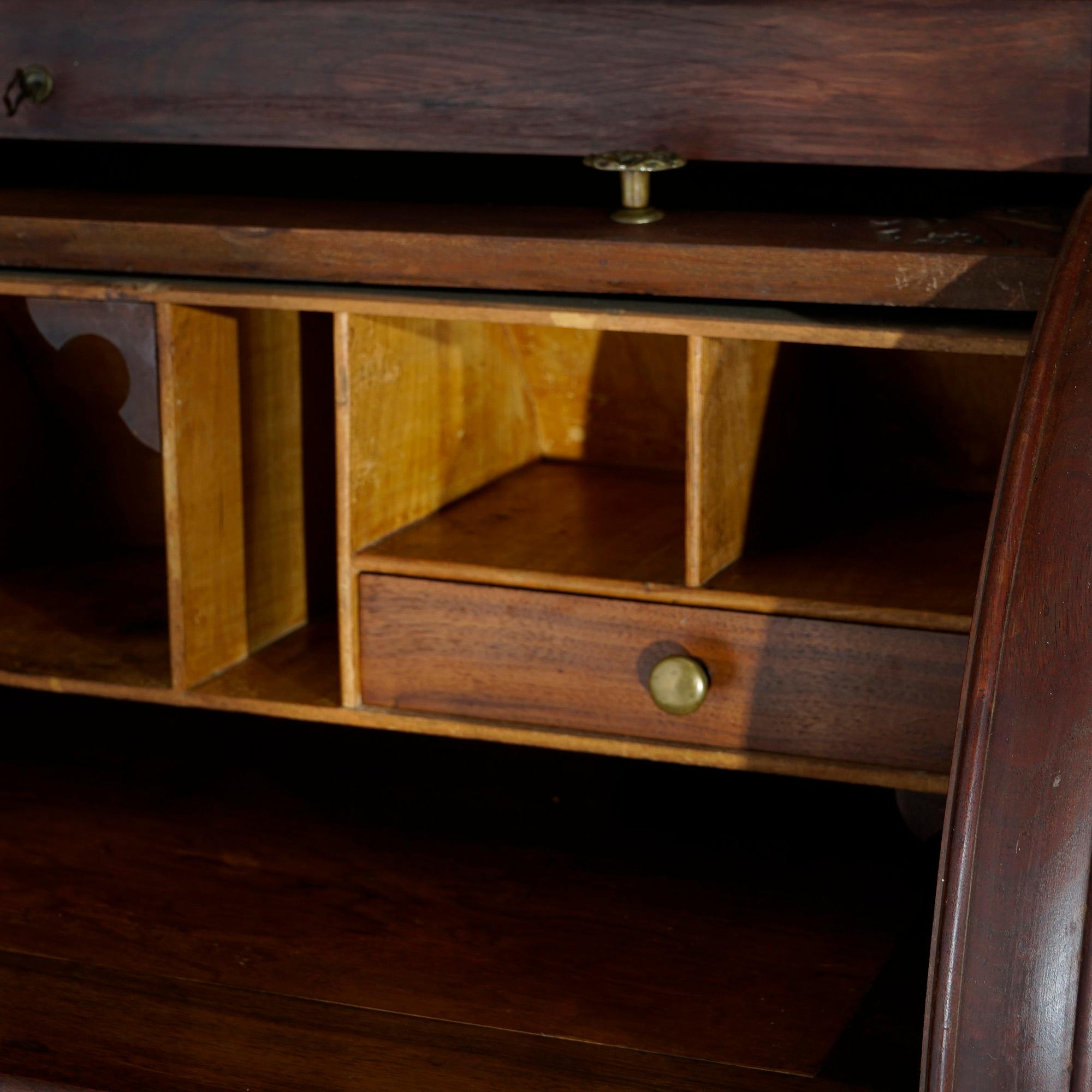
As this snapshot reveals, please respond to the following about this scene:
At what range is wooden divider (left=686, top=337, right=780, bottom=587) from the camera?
0.95 m

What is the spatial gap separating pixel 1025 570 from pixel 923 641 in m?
0.26

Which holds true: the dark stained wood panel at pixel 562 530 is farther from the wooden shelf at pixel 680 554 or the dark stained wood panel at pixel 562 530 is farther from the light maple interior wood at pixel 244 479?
the light maple interior wood at pixel 244 479

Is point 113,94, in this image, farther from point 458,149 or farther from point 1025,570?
point 1025,570

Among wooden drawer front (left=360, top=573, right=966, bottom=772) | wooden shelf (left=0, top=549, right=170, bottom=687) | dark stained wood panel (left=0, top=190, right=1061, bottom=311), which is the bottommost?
wooden shelf (left=0, top=549, right=170, bottom=687)

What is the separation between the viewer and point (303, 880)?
109cm

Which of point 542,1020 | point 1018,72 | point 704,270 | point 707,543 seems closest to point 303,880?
point 542,1020

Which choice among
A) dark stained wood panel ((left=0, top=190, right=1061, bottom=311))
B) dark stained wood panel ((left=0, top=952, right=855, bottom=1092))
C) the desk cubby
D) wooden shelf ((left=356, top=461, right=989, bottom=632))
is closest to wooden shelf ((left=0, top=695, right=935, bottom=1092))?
dark stained wood panel ((left=0, top=952, right=855, bottom=1092))

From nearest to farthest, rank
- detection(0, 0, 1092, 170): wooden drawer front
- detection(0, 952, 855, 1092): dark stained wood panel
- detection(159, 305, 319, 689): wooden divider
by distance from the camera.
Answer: detection(0, 952, 855, 1092): dark stained wood panel, detection(0, 0, 1092, 170): wooden drawer front, detection(159, 305, 319, 689): wooden divider

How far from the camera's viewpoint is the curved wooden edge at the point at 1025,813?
2.17 feet

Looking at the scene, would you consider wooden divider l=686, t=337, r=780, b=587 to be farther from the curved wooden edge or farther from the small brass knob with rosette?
the curved wooden edge

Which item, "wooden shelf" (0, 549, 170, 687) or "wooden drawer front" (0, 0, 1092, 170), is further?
"wooden shelf" (0, 549, 170, 687)

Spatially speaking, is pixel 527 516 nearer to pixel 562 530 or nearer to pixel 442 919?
pixel 562 530

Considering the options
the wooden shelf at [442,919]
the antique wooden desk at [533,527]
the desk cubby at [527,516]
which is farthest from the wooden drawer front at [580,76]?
the wooden shelf at [442,919]

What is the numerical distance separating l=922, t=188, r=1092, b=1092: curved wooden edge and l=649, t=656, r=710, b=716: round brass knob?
0.28 metres
